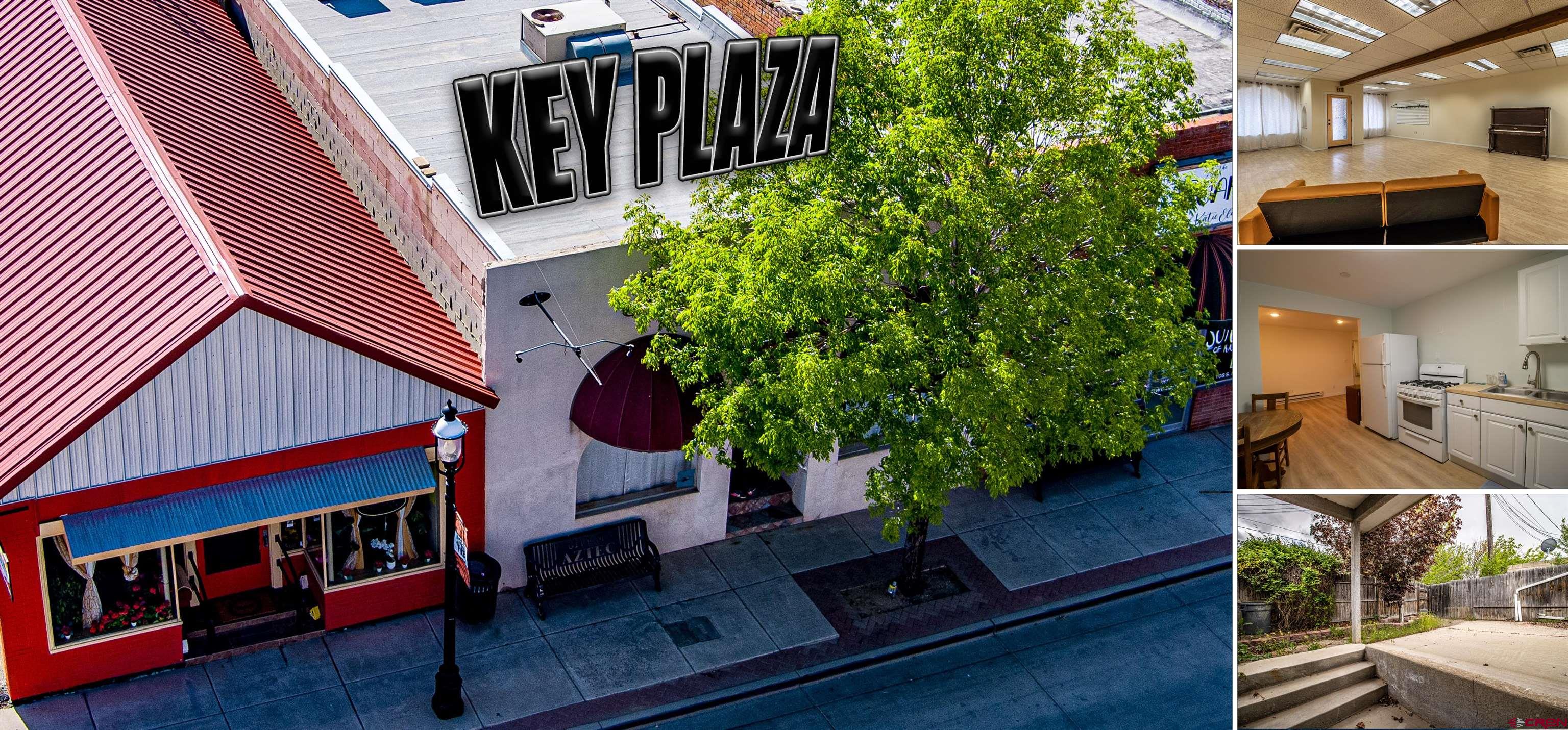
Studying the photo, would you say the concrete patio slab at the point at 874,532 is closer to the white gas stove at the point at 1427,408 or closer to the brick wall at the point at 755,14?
the brick wall at the point at 755,14

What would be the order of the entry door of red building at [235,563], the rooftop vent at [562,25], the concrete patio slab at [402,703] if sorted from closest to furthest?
the concrete patio slab at [402,703]
the entry door of red building at [235,563]
the rooftop vent at [562,25]

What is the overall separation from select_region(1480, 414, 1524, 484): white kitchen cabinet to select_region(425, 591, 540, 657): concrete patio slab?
49.9 ft

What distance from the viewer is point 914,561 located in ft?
70.5

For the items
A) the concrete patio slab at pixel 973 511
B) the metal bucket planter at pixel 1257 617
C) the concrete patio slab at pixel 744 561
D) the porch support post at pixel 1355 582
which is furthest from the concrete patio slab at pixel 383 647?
the porch support post at pixel 1355 582

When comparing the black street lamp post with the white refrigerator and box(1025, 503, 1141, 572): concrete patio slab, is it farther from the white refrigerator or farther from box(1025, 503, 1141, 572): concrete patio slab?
the white refrigerator

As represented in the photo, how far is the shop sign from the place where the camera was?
1775 cm

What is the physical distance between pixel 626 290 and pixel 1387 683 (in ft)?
38.6

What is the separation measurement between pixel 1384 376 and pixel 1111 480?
1755 cm

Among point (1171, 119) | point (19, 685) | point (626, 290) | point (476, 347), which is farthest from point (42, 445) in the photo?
point (1171, 119)

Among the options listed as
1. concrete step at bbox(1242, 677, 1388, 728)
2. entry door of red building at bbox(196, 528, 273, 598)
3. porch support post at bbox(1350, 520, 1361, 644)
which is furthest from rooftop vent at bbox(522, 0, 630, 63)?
concrete step at bbox(1242, 677, 1388, 728)

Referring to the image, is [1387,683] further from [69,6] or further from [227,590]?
[69,6]

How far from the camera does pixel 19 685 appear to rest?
18047mm

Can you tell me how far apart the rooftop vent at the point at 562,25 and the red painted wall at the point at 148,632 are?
7.44 m

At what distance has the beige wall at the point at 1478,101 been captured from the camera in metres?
7.62
